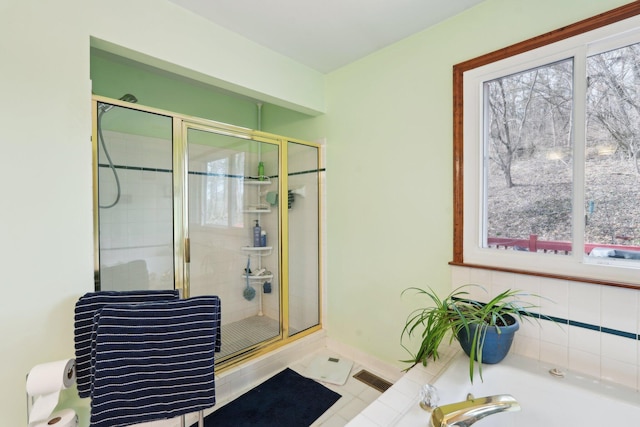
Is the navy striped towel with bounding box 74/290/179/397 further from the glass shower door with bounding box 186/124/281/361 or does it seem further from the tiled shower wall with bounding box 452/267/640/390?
the tiled shower wall with bounding box 452/267/640/390

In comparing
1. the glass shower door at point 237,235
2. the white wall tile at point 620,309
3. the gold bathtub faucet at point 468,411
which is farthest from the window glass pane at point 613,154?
the glass shower door at point 237,235

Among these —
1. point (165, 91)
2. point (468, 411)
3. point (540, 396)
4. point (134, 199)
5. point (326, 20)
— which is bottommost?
point (540, 396)

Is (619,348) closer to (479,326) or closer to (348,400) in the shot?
(479,326)

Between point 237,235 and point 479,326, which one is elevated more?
point 237,235

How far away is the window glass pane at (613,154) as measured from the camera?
1.31 m

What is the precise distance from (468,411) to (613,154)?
1.38m

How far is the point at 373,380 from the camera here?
84.4 inches

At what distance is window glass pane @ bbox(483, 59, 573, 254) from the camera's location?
4.91 feet

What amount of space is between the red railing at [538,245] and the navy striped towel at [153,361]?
1.66m

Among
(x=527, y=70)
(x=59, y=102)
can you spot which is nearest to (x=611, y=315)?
(x=527, y=70)

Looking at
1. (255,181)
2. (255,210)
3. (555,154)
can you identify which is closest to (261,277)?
(255,210)

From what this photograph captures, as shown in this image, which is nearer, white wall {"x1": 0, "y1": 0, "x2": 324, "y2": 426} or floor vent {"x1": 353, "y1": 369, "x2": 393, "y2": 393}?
white wall {"x1": 0, "y1": 0, "x2": 324, "y2": 426}

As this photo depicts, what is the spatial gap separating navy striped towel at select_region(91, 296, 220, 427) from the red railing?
5.44 feet

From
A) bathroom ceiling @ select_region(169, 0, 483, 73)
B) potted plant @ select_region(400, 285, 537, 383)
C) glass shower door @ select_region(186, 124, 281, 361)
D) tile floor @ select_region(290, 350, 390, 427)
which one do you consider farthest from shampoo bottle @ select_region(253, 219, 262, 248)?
potted plant @ select_region(400, 285, 537, 383)
